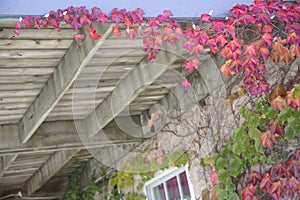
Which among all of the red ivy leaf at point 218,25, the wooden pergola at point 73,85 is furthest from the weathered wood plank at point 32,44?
the red ivy leaf at point 218,25

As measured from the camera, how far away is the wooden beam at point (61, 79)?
10.8ft

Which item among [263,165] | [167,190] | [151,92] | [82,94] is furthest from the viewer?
[167,190]

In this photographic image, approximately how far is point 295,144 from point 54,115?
7.88 feet

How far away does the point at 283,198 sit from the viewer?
3580mm

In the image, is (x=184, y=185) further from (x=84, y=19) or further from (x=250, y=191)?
(x=84, y=19)

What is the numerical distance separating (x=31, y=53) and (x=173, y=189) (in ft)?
7.85

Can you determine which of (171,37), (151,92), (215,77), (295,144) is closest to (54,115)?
(151,92)

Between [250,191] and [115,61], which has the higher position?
[115,61]

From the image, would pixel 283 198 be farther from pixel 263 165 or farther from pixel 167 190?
pixel 167 190

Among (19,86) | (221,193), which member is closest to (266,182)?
(221,193)

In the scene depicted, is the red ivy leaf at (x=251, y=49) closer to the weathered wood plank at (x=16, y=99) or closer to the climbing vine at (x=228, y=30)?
the climbing vine at (x=228, y=30)

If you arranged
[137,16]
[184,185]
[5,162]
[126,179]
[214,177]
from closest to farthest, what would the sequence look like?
[137,16]
[214,177]
[184,185]
[126,179]
[5,162]

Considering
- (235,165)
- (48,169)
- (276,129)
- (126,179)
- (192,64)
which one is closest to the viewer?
(276,129)

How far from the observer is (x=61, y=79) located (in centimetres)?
376
